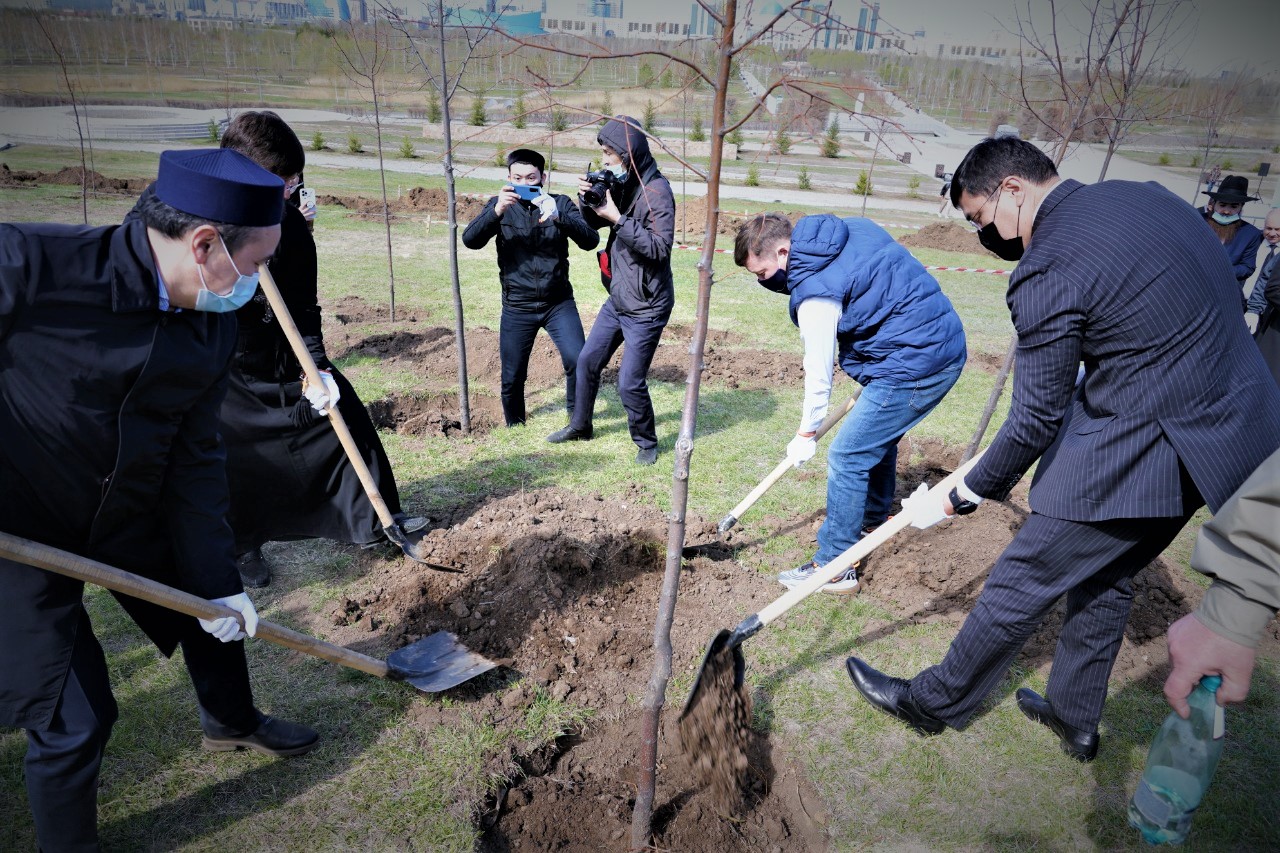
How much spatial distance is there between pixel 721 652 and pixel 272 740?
1.71 metres

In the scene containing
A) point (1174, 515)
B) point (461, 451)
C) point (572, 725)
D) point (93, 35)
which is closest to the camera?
point (1174, 515)

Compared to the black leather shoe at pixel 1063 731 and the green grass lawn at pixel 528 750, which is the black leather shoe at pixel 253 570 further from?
the black leather shoe at pixel 1063 731

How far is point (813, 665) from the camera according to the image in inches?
138

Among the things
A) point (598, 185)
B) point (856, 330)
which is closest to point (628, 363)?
point (598, 185)

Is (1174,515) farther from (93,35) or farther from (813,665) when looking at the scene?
(93,35)

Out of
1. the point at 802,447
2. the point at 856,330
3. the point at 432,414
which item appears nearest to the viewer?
the point at 856,330

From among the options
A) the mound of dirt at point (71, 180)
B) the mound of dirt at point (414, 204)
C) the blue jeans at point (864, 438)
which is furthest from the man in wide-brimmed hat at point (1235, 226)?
the mound of dirt at point (71, 180)

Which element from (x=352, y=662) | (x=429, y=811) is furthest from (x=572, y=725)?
(x=352, y=662)

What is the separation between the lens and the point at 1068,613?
9.64 feet

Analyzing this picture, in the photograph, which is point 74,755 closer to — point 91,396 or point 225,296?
point 91,396

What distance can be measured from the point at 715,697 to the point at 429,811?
109 cm

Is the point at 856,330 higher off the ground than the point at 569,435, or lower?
higher

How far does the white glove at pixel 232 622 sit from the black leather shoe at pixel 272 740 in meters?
0.50

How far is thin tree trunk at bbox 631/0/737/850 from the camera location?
181 cm
